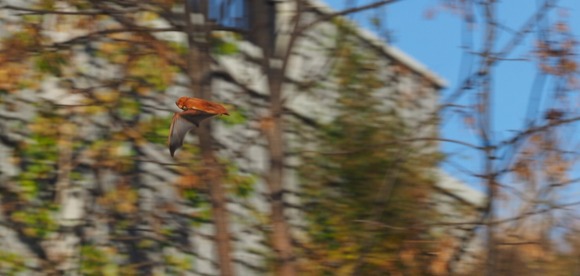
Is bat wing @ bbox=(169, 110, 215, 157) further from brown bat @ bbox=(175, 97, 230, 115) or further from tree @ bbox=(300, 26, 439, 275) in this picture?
tree @ bbox=(300, 26, 439, 275)

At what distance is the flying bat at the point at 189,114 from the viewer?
5941 millimetres

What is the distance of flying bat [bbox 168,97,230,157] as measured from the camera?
5941 millimetres

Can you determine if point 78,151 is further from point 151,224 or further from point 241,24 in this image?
point 241,24

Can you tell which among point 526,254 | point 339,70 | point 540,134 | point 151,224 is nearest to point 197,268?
point 151,224

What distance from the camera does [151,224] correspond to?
875 centimetres

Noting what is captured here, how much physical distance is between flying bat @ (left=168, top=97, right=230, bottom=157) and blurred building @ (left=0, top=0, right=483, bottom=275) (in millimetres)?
1785

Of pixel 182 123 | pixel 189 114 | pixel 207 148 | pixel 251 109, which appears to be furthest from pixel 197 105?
pixel 251 109

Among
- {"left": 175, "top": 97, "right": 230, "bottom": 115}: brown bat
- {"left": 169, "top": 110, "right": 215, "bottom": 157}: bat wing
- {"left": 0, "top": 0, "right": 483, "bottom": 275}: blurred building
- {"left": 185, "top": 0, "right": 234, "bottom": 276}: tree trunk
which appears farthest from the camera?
{"left": 0, "top": 0, "right": 483, "bottom": 275}: blurred building

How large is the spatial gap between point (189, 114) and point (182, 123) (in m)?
0.17

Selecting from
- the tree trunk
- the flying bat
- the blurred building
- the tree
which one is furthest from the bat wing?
the tree

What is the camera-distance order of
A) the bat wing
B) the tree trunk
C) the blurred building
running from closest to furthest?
the bat wing, the tree trunk, the blurred building

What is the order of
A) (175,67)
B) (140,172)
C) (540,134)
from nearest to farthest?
(540,134), (175,67), (140,172)

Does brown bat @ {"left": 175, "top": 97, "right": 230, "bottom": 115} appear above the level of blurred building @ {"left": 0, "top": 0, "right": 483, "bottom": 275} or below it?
above

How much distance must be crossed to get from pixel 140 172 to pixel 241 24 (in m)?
1.39
